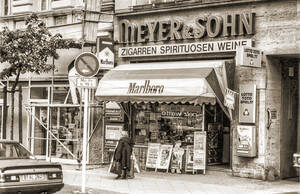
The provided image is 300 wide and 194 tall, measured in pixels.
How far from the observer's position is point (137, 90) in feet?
58.8

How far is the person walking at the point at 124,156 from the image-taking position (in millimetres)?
17000

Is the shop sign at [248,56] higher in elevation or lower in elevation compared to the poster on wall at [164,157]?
higher

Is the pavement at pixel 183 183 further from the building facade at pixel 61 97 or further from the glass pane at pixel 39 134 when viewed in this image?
the glass pane at pixel 39 134

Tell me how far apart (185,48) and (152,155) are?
3618 millimetres

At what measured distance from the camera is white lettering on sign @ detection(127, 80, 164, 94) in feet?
57.0

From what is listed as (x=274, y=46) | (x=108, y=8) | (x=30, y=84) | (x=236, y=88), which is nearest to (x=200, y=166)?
(x=236, y=88)

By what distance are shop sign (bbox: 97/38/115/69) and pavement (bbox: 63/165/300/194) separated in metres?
3.73

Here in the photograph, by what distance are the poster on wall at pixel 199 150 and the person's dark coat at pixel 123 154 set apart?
7.36 ft

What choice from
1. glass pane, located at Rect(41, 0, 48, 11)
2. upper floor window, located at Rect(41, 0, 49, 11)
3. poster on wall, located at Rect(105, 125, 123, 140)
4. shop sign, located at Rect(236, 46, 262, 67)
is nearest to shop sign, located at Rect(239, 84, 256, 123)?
shop sign, located at Rect(236, 46, 262, 67)

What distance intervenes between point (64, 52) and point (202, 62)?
21.6ft

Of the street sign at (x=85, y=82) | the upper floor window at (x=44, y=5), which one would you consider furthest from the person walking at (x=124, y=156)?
the upper floor window at (x=44, y=5)

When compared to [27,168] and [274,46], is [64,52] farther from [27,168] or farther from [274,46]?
[27,168]

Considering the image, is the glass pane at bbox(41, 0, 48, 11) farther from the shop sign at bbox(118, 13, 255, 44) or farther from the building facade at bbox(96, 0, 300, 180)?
the building facade at bbox(96, 0, 300, 180)

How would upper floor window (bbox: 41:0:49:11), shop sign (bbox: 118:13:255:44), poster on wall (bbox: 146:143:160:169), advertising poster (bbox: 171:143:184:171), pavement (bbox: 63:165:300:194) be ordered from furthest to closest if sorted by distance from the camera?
upper floor window (bbox: 41:0:49:11), poster on wall (bbox: 146:143:160:169), advertising poster (bbox: 171:143:184:171), shop sign (bbox: 118:13:255:44), pavement (bbox: 63:165:300:194)
